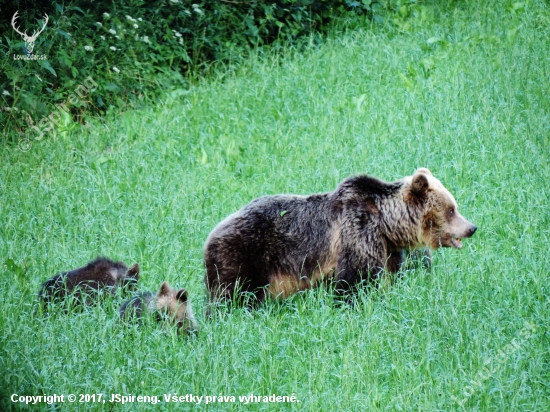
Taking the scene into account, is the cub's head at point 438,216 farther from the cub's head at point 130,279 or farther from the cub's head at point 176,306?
the cub's head at point 130,279

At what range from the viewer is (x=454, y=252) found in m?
7.36

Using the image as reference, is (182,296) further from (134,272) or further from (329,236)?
(329,236)

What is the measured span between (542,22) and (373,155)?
4.91 metres

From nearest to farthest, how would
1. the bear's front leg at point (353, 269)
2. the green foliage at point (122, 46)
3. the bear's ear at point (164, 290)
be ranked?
the bear's ear at point (164, 290)
the bear's front leg at point (353, 269)
the green foliage at point (122, 46)

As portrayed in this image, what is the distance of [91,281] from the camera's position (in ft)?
22.8

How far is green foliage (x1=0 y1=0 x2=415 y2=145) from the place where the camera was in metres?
11.4

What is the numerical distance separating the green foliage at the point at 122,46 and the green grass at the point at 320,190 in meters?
0.58

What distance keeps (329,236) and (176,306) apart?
1472 mm

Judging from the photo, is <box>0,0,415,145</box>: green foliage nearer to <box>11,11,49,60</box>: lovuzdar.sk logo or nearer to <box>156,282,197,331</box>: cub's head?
<box>11,11,49,60</box>: lovuzdar.sk logo

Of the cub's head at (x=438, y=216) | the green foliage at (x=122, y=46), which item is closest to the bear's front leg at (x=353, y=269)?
the cub's head at (x=438, y=216)

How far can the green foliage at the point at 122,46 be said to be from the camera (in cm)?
1144
